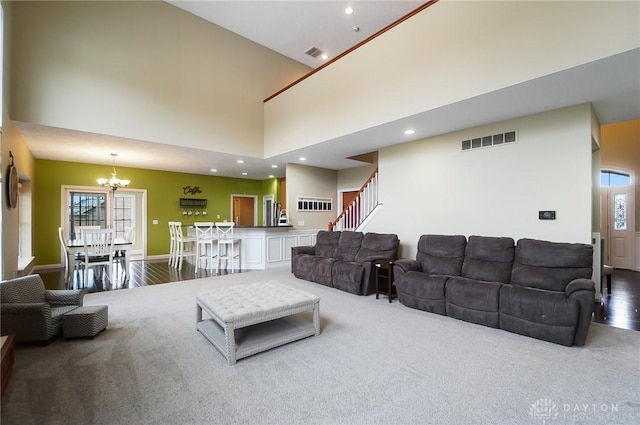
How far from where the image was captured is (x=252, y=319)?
2.64 m

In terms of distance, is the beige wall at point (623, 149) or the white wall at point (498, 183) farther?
the beige wall at point (623, 149)

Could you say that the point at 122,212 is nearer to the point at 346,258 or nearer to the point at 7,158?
the point at 7,158

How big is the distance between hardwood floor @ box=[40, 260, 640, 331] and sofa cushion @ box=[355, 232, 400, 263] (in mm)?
2748

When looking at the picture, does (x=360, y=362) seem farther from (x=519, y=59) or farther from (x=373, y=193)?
(x=373, y=193)

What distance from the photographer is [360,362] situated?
2516mm

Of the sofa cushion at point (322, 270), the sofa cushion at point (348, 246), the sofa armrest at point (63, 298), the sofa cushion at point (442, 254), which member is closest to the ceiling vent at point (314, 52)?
the sofa cushion at point (348, 246)

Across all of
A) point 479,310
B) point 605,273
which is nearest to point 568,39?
point 479,310

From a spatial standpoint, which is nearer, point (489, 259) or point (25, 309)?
point (25, 309)

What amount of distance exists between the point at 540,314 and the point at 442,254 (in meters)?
1.51

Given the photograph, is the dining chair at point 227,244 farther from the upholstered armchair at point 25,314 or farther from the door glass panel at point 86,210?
the door glass panel at point 86,210

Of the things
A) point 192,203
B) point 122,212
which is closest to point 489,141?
point 192,203

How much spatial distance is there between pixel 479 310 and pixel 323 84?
4711mm

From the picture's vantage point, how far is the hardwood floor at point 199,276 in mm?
3633

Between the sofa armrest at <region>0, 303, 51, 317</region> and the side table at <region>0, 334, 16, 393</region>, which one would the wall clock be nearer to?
the sofa armrest at <region>0, 303, 51, 317</region>
